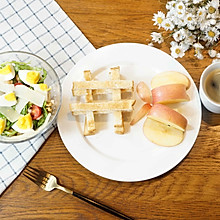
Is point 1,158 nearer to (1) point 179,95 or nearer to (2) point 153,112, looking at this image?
(2) point 153,112

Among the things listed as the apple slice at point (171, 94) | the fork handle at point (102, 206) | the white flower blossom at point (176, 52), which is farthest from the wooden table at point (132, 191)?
the white flower blossom at point (176, 52)

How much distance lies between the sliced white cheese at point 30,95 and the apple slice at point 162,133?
378 millimetres

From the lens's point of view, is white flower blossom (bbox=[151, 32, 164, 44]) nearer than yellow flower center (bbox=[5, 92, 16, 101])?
No

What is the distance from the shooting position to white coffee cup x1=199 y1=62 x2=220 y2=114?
1.22 meters

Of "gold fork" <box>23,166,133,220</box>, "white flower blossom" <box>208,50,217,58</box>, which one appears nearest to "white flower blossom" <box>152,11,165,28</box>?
"white flower blossom" <box>208,50,217,58</box>

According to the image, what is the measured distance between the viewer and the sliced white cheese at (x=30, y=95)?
3.88ft

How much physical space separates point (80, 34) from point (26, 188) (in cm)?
62

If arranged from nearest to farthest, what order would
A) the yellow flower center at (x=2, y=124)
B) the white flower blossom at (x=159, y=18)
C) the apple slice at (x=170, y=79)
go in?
the yellow flower center at (x=2, y=124)
the apple slice at (x=170, y=79)
the white flower blossom at (x=159, y=18)

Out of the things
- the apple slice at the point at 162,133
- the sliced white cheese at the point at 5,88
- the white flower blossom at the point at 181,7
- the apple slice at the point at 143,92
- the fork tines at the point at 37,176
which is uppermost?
the white flower blossom at the point at 181,7

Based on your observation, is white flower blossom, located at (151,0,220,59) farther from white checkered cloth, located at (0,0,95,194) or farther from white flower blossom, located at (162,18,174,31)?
white checkered cloth, located at (0,0,95,194)

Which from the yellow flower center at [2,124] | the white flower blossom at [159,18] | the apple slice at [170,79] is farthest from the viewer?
the white flower blossom at [159,18]

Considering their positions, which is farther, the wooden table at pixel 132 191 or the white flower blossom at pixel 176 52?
the white flower blossom at pixel 176 52

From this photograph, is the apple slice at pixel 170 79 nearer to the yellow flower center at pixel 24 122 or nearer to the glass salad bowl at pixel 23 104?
the glass salad bowl at pixel 23 104

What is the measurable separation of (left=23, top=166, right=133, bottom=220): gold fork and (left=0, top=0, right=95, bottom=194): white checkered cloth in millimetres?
368
